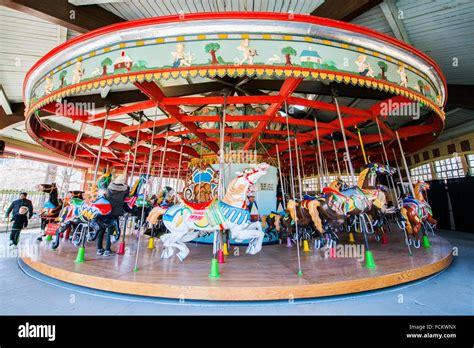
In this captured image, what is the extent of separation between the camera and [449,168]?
10.3 m

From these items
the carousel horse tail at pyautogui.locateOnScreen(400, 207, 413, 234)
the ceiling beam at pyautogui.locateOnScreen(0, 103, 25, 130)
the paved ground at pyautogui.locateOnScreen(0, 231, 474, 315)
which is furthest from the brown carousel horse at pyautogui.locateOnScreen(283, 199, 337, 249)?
the ceiling beam at pyautogui.locateOnScreen(0, 103, 25, 130)

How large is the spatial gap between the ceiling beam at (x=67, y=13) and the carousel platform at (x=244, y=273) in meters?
4.33

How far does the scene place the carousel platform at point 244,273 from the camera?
276 centimetres

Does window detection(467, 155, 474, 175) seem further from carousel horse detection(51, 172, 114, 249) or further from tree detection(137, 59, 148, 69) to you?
carousel horse detection(51, 172, 114, 249)

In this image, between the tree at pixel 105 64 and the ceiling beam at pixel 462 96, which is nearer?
the tree at pixel 105 64

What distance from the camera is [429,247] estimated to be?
5207mm

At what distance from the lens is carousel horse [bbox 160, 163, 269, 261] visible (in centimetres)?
372

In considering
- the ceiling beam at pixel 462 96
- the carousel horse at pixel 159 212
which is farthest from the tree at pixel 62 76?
the ceiling beam at pixel 462 96

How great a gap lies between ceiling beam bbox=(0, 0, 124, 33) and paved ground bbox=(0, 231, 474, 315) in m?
4.45

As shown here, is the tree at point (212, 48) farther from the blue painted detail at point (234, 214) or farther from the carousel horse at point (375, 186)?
the carousel horse at point (375, 186)

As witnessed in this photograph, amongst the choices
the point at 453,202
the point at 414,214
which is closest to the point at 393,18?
the point at 414,214
